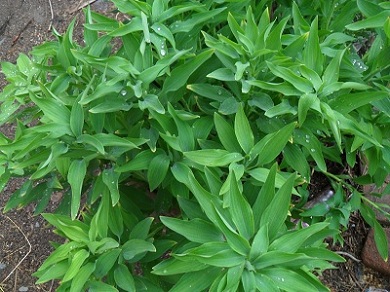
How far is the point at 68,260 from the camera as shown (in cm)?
137

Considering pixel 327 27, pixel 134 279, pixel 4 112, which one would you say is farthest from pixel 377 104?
pixel 4 112

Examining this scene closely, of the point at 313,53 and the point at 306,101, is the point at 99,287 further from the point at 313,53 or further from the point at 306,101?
the point at 313,53

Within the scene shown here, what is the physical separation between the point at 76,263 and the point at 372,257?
1.47 m

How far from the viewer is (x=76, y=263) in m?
1.30

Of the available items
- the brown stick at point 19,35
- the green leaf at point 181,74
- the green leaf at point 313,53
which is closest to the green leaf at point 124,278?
the green leaf at point 181,74

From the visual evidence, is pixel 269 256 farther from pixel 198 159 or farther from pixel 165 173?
pixel 165 173

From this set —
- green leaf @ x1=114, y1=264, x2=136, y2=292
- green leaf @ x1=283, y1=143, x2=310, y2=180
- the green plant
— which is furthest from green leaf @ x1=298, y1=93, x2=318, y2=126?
green leaf @ x1=114, y1=264, x2=136, y2=292

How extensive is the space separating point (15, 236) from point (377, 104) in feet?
5.71

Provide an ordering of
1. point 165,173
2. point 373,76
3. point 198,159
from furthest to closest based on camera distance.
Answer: point 373,76
point 165,173
point 198,159

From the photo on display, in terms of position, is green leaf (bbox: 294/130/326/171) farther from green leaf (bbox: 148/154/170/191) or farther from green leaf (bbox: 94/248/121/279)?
green leaf (bbox: 94/248/121/279)

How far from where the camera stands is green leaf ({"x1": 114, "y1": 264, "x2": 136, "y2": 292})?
4.53 ft

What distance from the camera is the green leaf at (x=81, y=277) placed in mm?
1294

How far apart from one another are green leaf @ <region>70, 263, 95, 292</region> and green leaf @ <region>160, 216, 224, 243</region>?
0.75ft

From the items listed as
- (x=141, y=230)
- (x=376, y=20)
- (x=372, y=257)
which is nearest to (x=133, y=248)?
(x=141, y=230)
